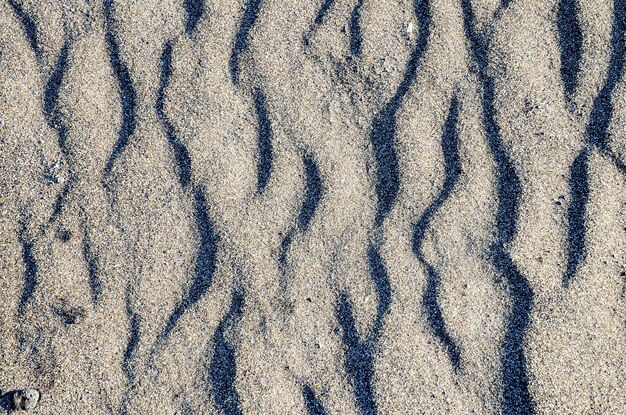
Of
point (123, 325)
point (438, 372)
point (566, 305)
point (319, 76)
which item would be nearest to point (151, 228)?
point (123, 325)

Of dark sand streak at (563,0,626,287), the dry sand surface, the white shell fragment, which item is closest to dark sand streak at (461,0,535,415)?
the dry sand surface

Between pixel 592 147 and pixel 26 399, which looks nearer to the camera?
pixel 26 399

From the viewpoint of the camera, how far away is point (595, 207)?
182 cm

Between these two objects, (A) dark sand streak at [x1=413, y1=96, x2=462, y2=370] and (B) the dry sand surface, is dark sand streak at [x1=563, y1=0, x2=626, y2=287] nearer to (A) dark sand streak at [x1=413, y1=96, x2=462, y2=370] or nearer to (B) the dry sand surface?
(B) the dry sand surface

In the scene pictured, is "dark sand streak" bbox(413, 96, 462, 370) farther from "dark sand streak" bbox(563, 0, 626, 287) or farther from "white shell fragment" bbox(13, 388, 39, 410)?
"white shell fragment" bbox(13, 388, 39, 410)

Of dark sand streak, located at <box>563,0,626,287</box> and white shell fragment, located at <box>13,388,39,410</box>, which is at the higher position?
dark sand streak, located at <box>563,0,626,287</box>

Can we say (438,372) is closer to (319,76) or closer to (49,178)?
(319,76)

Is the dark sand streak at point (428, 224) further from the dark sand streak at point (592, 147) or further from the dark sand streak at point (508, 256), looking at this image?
the dark sand streak at point (592, 147)

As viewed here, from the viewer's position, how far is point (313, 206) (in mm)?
1855

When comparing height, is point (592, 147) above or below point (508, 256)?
above

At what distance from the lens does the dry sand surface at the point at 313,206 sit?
1.75 m

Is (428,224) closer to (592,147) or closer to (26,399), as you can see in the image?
(592,147)

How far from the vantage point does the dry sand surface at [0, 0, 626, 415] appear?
1.75 meters

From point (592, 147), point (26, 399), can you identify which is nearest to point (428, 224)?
point (592, 147)
